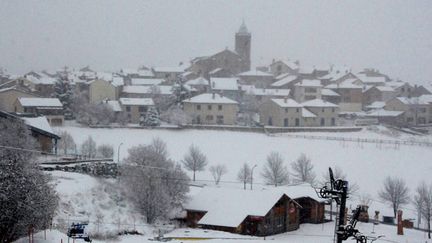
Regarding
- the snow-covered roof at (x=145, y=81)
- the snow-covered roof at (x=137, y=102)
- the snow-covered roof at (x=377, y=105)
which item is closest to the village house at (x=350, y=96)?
the snow-covered roof at (x=377, y=105)

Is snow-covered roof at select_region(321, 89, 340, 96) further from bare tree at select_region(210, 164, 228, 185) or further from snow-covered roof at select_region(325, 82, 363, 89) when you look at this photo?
bare tree at select_region(210, 164, 228, 185)

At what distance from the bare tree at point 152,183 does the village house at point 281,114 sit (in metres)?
22.0

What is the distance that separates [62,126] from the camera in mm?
38562

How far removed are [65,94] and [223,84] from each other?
1668 centimetres

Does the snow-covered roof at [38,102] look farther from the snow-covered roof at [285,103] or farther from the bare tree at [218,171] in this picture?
the snow-covered roof at [285,103]

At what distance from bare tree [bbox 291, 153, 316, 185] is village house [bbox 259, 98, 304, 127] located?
13.8m

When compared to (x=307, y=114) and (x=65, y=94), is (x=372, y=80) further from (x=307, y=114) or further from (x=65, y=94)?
(x=65, y=94)

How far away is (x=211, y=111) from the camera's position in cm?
Answer: 4575

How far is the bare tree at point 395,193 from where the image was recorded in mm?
27531

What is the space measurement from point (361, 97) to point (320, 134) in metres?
16.6

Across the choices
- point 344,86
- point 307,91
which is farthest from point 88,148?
point 344,86

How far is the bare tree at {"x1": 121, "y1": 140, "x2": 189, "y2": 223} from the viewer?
2278cm

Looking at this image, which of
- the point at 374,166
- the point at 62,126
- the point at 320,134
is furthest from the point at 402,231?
the point at 62,126

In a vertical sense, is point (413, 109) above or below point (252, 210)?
above
